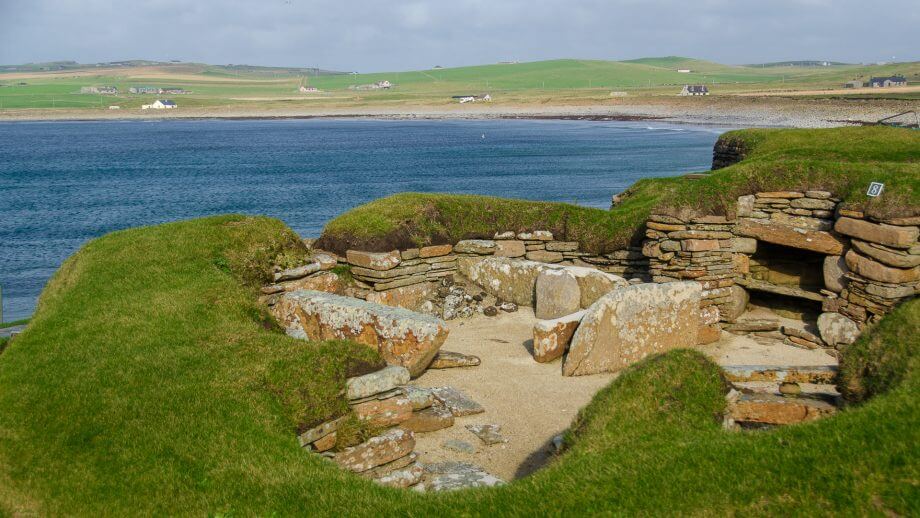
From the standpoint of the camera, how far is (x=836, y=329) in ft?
45.4

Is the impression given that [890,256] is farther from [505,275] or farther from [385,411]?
[385,411]

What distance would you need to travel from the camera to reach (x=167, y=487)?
271 inches

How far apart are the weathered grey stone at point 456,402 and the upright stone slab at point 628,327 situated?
2.00m

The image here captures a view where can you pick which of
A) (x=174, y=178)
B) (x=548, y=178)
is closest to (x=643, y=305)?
(x=548, y=178)

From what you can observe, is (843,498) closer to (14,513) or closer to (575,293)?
(14,513)

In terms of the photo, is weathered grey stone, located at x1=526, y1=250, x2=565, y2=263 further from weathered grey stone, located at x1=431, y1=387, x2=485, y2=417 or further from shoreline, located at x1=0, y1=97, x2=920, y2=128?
shoreline, located at x1=0, y1=97, x2=920, y2=128

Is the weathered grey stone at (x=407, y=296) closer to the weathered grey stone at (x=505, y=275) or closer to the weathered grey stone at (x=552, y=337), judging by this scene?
the weathered grey stone at (x=505, y=275)

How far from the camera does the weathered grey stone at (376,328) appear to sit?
1146 cm

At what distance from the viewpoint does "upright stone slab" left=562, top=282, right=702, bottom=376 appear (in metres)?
12.2

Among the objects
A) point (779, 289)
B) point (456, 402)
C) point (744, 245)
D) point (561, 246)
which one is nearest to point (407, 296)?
point (561, 246)

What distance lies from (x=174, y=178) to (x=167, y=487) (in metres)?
63.4

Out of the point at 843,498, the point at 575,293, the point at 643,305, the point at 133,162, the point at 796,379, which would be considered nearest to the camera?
the point at 843,498

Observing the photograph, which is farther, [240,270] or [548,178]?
[548,178]

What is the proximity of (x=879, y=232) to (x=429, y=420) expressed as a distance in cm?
906
